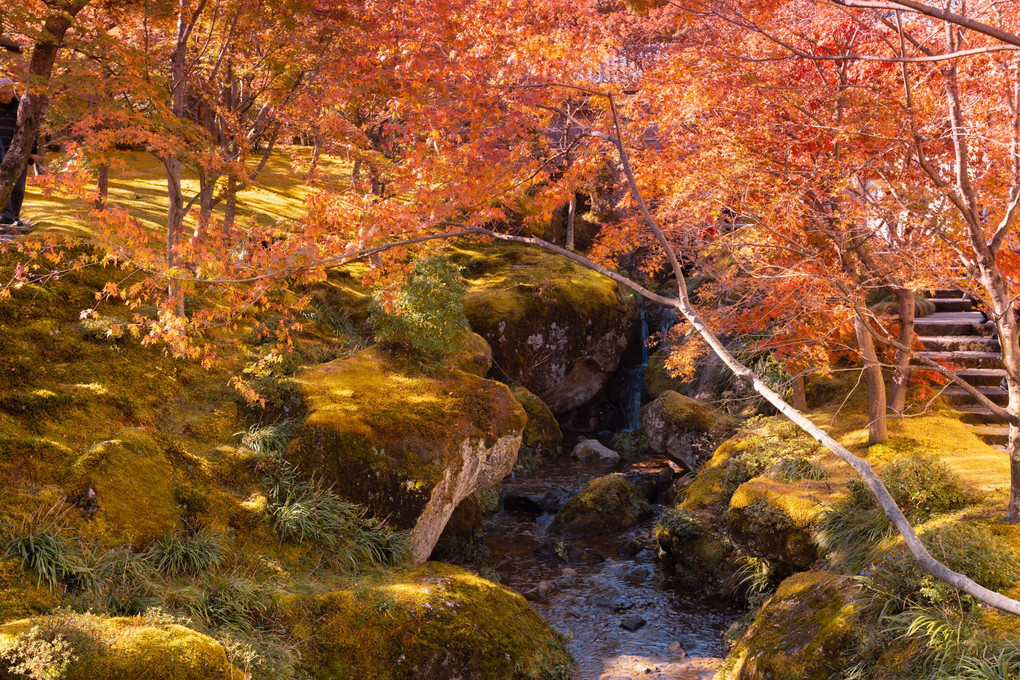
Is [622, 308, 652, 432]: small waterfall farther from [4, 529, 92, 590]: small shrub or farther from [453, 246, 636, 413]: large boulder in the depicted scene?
[4, 529, 92, 590]: small shrub

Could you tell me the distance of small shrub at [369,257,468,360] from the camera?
36.9ft

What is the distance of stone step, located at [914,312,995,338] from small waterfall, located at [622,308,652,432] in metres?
7.79

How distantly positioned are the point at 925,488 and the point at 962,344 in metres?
7.51

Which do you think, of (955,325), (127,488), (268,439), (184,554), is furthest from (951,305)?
(127,488)

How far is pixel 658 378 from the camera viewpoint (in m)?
20.0

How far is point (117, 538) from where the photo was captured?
22.0 feet

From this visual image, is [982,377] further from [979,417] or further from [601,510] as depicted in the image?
[601,510]

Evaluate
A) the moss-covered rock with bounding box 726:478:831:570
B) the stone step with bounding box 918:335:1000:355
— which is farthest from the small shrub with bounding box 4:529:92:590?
the stone step with bounding box 918:335:1000:355

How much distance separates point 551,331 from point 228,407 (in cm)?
1048

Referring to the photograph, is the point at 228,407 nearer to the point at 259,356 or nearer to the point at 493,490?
the point at 259,356

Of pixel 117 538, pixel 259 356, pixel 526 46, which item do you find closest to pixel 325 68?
pixel 526 46

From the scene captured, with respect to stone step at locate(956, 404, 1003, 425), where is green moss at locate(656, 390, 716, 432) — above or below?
below

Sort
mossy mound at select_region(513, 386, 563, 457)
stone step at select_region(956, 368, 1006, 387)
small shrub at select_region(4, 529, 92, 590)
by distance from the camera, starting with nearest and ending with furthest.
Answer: small shrub at select_region(4, 529, 92, 590)
stone step at select_region(956, 368, 1006, 387)
mossy mound at select_region(513, 386, 563, 457)

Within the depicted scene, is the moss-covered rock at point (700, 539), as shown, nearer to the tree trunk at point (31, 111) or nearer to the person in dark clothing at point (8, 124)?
the tree trunk at point (31, 111)
